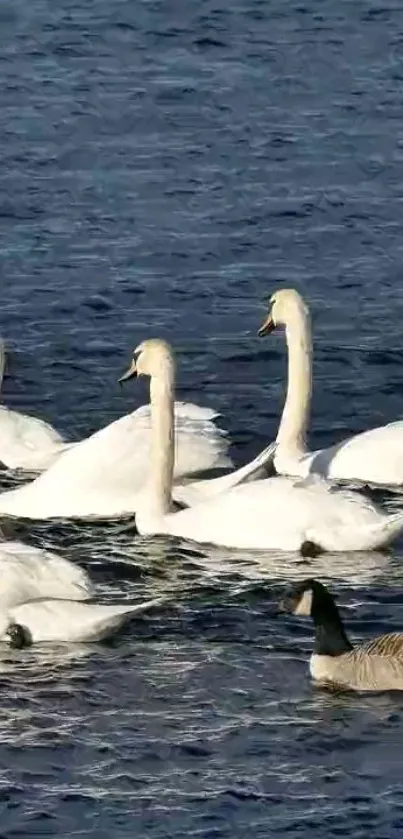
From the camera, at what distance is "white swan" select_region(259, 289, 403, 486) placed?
1742cm

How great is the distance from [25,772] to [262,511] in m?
3.97

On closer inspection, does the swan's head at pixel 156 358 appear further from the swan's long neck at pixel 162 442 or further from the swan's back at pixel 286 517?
the swan's back at pixel 286 517

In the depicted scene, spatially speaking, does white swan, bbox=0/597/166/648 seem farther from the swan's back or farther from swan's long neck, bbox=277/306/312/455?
swan's long neck, bbox=277/306/312/455

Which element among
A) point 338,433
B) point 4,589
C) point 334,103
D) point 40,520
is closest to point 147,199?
point 334,103

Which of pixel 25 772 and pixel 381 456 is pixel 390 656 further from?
pixel 381 456

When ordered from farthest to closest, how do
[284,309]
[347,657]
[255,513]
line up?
[284,309]
[255,513]
[347,657]

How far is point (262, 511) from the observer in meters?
16.1

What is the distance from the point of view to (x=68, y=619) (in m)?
14.3

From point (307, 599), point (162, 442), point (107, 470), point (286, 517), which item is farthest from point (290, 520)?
point (107, 470)

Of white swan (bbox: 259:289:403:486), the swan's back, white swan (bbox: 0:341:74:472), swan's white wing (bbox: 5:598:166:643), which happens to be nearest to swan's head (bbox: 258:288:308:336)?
white swan (bbox: 259:289:403:486)

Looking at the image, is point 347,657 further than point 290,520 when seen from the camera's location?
No

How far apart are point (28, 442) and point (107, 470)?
1048mm

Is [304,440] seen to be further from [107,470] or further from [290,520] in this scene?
[290,520]

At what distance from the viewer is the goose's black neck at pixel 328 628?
13.6 meters
